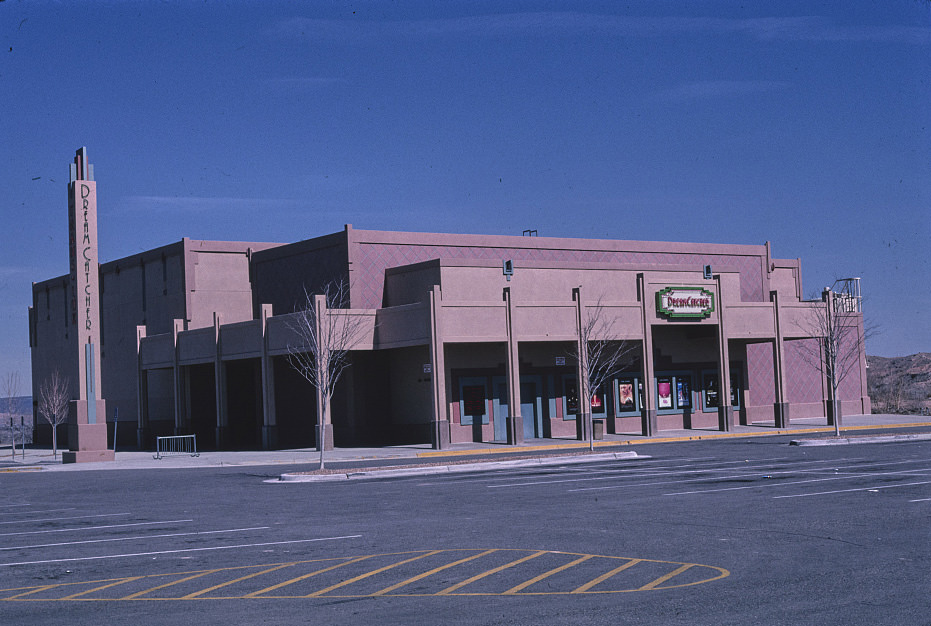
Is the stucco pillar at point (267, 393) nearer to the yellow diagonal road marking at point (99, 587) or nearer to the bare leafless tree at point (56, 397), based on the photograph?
the bare leafless tree at point (56, 397)

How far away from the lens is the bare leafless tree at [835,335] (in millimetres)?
47500

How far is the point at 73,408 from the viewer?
129 ft

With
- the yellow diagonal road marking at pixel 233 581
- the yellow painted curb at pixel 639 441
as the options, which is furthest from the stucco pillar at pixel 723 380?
the yellow diagonal road marking at pixel 233 581

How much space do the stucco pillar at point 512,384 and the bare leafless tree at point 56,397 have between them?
27.2 m

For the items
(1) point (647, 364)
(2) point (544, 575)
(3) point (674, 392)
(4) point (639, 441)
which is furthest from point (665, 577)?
(3) point (674, 392)

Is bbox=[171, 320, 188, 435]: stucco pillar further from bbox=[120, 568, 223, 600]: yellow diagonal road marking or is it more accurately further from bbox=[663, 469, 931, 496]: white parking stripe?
bbox=[120, 568, 223, 600]: yellow diagonal road marking

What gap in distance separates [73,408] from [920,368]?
87.7 metres

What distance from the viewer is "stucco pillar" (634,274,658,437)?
1724 inches

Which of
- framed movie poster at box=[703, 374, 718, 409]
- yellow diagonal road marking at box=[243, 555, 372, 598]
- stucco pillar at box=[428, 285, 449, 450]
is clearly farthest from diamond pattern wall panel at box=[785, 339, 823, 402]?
yellow diagonal road marking at box=[243, 555, 372, 598]

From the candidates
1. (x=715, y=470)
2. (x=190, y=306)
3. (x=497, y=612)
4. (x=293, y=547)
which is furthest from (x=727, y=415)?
(x=497, y=612)

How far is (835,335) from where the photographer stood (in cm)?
4531

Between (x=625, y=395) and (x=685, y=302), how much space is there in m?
5.27

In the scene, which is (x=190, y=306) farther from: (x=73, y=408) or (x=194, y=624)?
(x=194, y=624)

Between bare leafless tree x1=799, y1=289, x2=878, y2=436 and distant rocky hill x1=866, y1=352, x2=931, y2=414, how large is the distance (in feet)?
32.5
